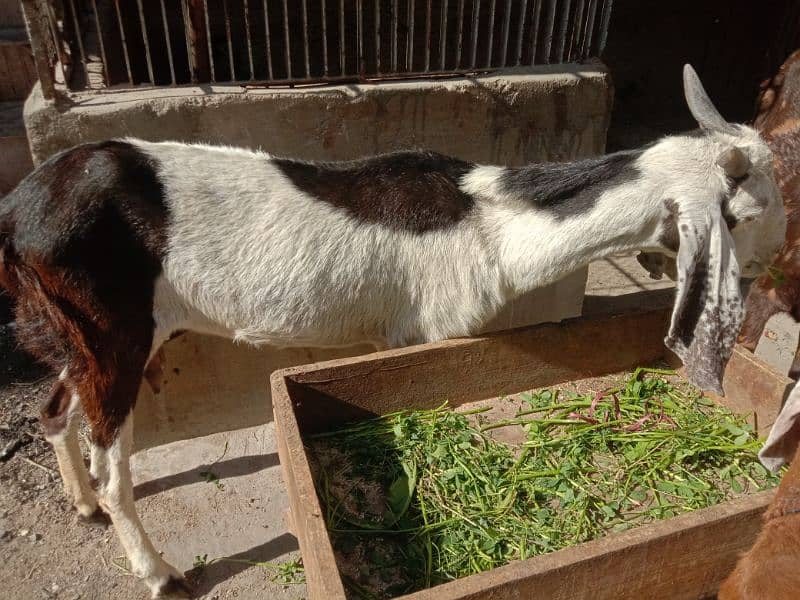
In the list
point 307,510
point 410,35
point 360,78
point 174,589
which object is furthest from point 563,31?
point 174,589

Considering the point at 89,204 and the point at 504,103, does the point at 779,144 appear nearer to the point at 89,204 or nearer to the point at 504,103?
the point at 504,103

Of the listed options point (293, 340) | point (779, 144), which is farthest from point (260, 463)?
point (779, 144)

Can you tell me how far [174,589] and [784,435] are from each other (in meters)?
2.54

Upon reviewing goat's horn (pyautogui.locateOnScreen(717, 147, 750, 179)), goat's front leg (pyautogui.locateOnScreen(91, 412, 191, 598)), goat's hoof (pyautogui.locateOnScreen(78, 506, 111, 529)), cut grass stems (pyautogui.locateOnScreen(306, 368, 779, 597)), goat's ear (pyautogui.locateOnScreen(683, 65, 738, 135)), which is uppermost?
goat's ear (pyautogui.locateOnScreen(683, 65, 738, 135))

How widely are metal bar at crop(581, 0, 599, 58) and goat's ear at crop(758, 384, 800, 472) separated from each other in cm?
265

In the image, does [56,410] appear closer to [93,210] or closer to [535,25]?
[93,210]

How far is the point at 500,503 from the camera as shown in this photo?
236 cm

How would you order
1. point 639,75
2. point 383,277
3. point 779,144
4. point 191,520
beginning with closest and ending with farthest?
point 383,277
point 191,520
point 779,144
point 639,75

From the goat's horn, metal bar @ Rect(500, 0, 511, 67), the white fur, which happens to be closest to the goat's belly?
the white fur

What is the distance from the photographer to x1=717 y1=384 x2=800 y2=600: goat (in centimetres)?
173

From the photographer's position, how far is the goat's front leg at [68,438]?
119 inches

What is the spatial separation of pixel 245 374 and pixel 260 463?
52cm

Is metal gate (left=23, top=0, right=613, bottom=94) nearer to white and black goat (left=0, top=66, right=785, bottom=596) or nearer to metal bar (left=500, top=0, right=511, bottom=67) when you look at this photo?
metal bar (left=500, top=0, right=511, bottom=67)

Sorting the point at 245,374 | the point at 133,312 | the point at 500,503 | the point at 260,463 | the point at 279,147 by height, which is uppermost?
the point at 279,147
